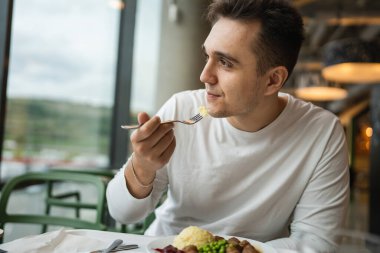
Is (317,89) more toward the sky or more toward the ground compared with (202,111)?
more toward the sky

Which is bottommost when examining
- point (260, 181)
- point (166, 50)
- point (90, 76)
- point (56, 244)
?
point (56, 244)

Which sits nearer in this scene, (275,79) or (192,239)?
(192,239)

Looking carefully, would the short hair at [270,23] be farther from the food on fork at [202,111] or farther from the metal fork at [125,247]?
the metal fork at [125,247]

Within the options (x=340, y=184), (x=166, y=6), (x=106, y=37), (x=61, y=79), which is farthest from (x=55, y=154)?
(x=340, y=184)

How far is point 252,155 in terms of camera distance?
5.22 ft

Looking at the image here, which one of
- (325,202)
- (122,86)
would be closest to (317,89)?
(122,86)

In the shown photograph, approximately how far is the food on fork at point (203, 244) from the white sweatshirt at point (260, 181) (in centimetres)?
38

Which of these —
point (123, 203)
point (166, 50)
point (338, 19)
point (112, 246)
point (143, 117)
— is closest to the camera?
point (112, 246)

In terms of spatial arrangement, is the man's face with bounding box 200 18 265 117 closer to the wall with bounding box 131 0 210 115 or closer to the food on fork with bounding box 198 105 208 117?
the food on fork with bounding box 198 105 208 117

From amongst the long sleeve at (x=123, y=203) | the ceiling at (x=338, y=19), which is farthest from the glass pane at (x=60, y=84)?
the ceiling at (x=338, y=19)

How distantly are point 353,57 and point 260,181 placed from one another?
3.39 meters

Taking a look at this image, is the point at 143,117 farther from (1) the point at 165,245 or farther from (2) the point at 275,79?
(2) the point at 275,79

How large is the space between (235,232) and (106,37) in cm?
379

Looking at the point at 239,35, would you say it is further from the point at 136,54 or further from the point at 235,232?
the point at 136,54
